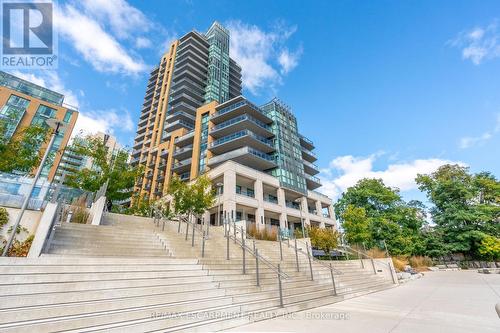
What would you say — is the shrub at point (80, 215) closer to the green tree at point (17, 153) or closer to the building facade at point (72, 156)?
the building facade at point (72, 156)

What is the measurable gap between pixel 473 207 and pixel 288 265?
35.0 metres

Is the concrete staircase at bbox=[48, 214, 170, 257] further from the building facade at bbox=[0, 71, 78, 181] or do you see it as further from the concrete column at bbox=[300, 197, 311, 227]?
the building facade at bbox=[0, 71, 78, 181]

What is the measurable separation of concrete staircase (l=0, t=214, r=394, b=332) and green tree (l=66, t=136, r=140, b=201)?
15.3m

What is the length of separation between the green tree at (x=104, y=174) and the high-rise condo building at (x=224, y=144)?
10.7 ft

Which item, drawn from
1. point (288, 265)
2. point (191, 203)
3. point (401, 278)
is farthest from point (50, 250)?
point (401, 278)

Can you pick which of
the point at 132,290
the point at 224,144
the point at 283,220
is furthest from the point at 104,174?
the point at 283,220

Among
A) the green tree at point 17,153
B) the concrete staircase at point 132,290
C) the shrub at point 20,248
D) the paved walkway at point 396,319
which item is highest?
the green tree at point 17,153

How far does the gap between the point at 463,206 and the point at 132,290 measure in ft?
140

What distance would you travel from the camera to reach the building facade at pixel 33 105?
4072 cm

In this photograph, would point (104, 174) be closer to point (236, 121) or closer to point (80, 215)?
point (80, 215)

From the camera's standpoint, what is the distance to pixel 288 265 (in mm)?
10820

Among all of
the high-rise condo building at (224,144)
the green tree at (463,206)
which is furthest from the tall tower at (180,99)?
the green tree at (463,206)

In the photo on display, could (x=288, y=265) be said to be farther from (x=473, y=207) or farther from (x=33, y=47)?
(x=473, y=207)

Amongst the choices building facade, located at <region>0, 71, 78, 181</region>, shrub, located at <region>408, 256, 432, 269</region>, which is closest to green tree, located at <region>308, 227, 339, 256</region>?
shrub, located at <region>408, 256, 432, 269</region>
